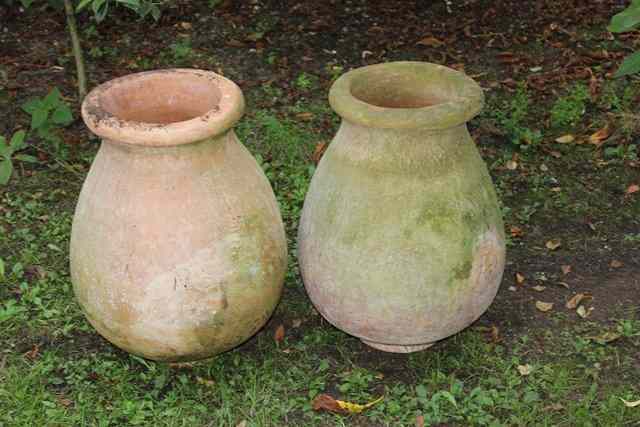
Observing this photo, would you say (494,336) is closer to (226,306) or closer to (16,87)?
(226,306)

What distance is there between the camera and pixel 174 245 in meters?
3.09

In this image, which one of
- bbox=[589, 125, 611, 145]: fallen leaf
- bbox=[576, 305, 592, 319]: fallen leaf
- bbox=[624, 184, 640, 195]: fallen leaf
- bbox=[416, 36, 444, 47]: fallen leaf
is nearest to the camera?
bbox=[576, 305, 592, 319]: fallen leaf

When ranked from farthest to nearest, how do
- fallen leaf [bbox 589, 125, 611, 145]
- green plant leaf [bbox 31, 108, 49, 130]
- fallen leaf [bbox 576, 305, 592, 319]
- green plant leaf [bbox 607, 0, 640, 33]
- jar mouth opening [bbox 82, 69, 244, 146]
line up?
fallen leaf [bbox 589, 125, 611, 145] → green plant leaf [bbox 31, 108, 49, 130] → fallen leaf [bbox 576, 305, 592, 319] → green plant leaf [bbox 607, 0, 640, 33] → jar mouth opening [bbox 82, 69, 244, 146]

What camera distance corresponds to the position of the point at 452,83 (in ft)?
11.1

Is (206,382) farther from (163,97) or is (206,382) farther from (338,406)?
(163,97)

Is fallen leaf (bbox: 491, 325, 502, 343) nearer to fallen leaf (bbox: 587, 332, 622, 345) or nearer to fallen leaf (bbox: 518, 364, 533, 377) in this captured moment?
fallen leaf (bbox: 518, 364, 533, 377)

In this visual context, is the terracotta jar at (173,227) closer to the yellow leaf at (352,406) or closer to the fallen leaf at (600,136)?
the yellow leaf at (352,406)

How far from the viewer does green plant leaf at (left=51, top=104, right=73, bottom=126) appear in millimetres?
4922

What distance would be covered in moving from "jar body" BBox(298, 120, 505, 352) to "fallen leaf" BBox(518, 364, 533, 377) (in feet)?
1.23

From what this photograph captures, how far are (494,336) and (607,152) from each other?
71.3 inches

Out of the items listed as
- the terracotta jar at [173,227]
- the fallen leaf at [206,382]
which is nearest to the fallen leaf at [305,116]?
the terracotta jar at [173,227]

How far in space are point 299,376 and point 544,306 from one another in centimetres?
119

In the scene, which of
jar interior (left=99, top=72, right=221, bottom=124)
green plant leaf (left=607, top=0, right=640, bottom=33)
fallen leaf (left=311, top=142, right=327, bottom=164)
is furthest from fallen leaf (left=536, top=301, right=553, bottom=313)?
jar interior (left=99, top=72, right=221, bottom=124)

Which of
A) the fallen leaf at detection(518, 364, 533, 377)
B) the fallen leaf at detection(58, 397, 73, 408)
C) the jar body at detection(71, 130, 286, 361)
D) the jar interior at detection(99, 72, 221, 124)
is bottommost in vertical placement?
the fallen leaf at detection(58, 397, 73, 408)
